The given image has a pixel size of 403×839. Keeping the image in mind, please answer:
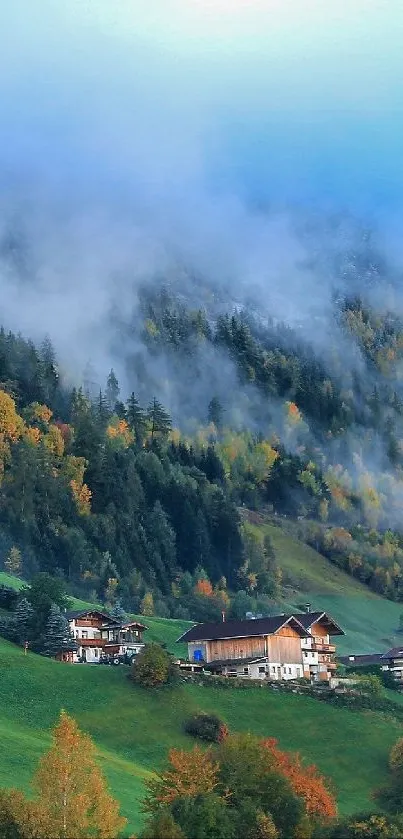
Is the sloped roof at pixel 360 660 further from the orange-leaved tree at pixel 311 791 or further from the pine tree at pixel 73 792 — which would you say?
the pine tree at pixel 73 792

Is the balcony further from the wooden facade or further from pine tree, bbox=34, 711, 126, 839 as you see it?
pine tree, bbox=34, 711, 126, 839

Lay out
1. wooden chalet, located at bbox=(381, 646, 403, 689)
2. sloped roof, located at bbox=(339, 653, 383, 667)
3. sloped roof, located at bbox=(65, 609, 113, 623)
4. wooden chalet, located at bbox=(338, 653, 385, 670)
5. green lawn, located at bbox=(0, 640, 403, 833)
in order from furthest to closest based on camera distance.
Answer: sloped roof, located at bbox=(339, 653, 383, 667), wooden chalet, located at bbox=(338, 653, 385, 670), wooden chalet, located at bbox=(381, 646, 403, 689), sloped roof, located at bbox=(65, 609, 113, 623), green lawn, located at bbox=(0, 640, 403, 833)

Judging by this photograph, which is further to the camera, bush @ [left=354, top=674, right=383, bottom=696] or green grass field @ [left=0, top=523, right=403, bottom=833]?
bush @ [left=354, top=674, right=383, bottom=696]

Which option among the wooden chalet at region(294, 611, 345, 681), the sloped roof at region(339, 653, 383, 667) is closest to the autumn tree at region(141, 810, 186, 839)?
the wooden chalet at region(294, 611, 345, 681)

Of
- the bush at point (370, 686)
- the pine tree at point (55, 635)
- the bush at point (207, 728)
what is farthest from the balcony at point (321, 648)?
the bush at point (207, 728)

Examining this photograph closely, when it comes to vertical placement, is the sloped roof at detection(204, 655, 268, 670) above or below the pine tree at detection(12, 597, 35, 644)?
below

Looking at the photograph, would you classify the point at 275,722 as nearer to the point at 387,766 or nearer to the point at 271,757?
the point at 387,766

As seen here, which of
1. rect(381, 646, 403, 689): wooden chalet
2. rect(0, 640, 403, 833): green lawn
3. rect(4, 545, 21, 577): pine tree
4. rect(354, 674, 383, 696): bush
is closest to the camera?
rect(0, 640, 403, 833): green lawn

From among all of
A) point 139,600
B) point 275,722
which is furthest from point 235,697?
point 139,600
